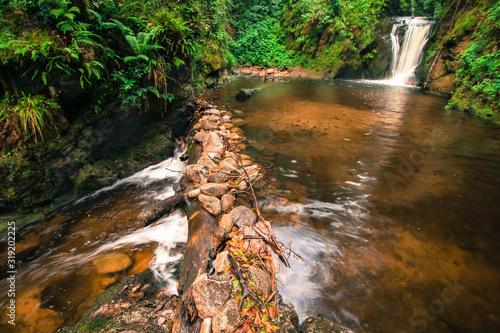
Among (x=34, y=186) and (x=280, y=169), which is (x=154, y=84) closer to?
(x=34, y=186)

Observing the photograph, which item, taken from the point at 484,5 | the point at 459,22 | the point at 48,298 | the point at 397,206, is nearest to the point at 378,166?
the point at 397,206

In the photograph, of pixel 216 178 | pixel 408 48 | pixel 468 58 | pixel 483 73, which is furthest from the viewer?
pixel 408 48

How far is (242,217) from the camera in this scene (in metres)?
2.88

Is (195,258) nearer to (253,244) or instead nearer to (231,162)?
(253,244)

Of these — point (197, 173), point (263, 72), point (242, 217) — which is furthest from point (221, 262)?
point (263, 72)

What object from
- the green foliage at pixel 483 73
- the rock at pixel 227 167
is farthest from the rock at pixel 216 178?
the green foliage at pixel 483 73

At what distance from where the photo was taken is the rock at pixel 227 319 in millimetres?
1750

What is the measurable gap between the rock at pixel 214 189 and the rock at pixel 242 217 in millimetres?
478

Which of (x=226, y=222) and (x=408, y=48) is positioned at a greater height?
(x=408, y=48)

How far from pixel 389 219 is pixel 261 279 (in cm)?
248

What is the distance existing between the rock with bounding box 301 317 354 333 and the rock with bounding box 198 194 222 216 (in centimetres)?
166

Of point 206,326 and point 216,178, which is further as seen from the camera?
point 216,178

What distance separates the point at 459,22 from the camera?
446 inches

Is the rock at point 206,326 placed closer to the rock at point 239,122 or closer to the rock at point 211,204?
the rock at point 211,204
